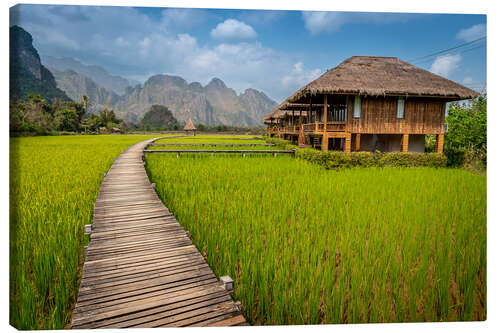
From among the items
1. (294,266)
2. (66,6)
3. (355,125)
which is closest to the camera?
(294,266)

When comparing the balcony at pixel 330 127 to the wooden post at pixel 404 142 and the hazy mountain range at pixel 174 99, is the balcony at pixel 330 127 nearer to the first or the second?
the wooden post at pixel 404 142

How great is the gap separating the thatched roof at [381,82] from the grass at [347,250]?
5.11 meters

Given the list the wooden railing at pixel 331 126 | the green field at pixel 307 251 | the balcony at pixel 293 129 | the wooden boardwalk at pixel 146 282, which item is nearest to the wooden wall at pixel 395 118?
the wooden railing at pixel 331 126

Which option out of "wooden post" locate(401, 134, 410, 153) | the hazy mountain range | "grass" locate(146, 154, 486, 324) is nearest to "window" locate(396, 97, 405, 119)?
"wooden post" locate(401, 134, 410, 153)

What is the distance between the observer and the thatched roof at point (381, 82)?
8.98 metres

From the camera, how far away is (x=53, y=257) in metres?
2.35

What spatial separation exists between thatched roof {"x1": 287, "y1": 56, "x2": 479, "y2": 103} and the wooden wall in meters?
0.58

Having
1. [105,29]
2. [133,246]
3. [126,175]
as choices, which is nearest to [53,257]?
[133,246]

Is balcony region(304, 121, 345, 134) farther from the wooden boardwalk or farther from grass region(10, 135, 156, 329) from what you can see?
grass region(10, 135, 156, 329)

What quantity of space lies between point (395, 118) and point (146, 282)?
10362 mm

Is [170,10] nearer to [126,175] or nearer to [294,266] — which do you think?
[294,266]

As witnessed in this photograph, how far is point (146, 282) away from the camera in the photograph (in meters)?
1.82

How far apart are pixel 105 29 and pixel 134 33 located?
31cm

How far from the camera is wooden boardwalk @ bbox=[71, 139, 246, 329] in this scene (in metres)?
1.52
